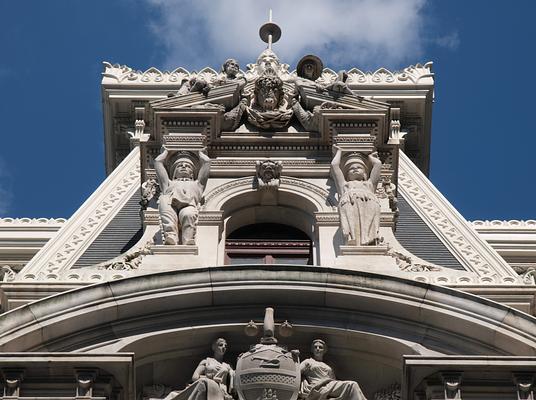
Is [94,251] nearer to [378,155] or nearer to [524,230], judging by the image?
[378,155]

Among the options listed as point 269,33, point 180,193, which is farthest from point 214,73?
point 180,193

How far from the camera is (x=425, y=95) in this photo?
4162 centimetres

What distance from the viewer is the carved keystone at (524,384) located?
25531mm

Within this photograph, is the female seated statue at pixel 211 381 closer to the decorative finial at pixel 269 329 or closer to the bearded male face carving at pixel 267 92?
the decorative finial at pixel 269 329

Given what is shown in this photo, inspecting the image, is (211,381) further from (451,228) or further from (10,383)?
(451,228)

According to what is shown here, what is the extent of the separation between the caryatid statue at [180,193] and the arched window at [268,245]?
Answer: 1.04 metres

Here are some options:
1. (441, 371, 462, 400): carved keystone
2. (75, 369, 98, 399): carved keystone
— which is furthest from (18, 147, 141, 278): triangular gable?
(441, 371, 462, 400): carved keystone

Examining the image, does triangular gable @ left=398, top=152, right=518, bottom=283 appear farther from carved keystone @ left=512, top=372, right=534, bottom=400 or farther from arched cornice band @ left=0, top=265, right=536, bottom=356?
carved keystone @ left=512, top=372, right=534, bottom=400

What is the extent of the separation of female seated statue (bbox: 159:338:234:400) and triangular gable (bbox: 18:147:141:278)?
3.95 metres

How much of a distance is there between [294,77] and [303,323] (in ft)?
30.2

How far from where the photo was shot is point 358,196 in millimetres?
30688

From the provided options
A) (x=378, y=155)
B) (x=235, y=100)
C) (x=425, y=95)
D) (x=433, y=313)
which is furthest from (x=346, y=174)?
(x=425, y=95)

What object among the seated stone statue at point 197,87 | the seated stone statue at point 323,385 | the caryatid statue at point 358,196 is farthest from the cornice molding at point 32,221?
the seated stone statue at point 323,385

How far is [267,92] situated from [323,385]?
30.4 feet
